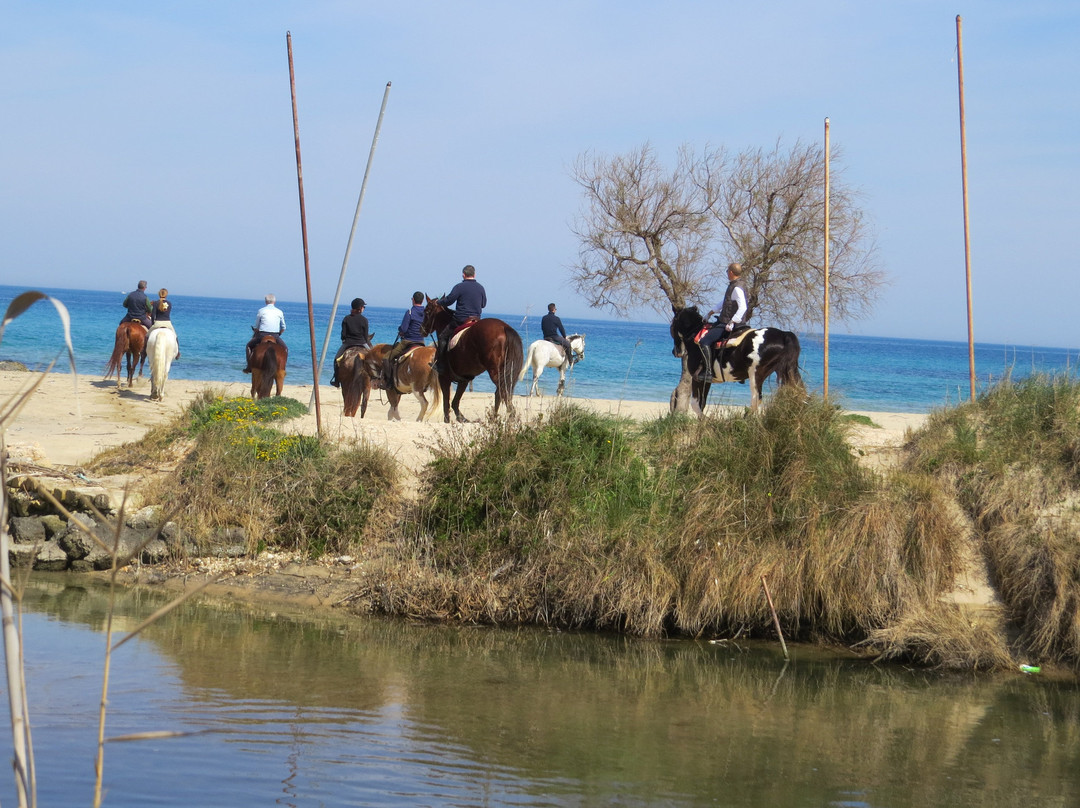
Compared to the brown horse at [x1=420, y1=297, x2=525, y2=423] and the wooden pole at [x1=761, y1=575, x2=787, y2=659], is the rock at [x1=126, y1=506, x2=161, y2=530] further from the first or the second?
the wooden pole at [x1=761, y1=575, x2=787, y2=659]

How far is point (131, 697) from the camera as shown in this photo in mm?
6969

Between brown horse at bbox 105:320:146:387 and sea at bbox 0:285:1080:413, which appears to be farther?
sea at bbox 0:285:1080:413

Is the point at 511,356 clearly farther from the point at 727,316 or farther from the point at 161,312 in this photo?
the point at 161,312

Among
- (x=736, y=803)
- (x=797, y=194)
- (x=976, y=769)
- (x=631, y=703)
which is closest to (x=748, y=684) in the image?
(x=631, y=703)

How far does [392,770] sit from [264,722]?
1131 millimetres

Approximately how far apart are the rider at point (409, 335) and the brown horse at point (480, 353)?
1018 millimetres

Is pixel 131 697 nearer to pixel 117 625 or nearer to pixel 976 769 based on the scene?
pixel 117 625

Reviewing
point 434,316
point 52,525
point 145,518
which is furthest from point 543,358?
point 52,525

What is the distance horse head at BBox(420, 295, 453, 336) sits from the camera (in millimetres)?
16469

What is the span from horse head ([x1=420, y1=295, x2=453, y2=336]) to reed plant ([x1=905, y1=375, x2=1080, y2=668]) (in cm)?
754

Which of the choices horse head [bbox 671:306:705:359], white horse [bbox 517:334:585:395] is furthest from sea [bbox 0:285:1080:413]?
horse head [bbox 671:306:705:359]

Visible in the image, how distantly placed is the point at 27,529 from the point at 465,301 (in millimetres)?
7207

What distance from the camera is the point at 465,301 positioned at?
16062 mm

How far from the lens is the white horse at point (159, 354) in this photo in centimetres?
2322
